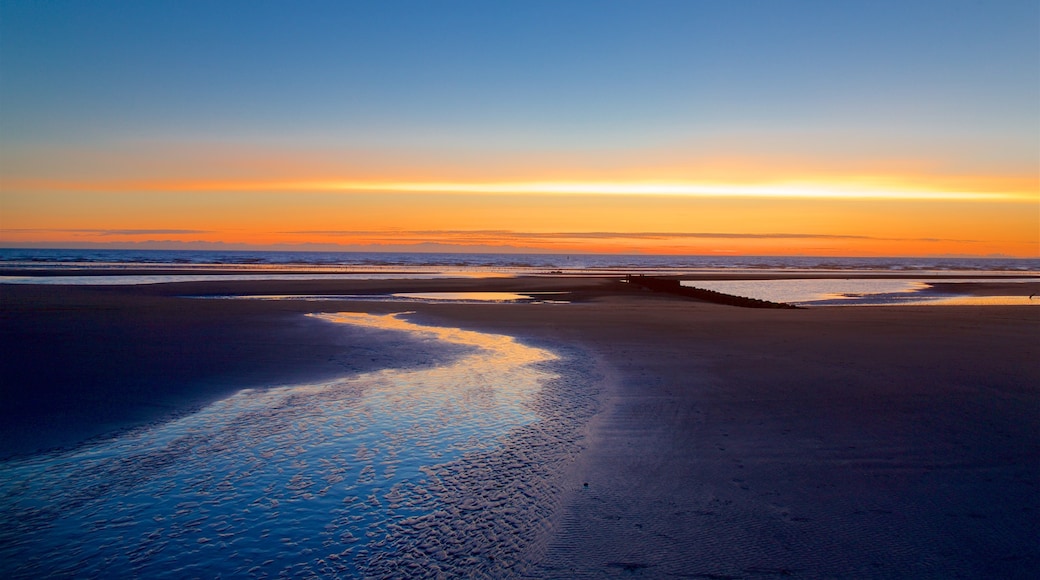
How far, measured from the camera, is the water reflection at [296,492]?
511cm

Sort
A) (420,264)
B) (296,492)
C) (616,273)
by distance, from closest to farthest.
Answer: (296,492) < (616,273) < (420,264)

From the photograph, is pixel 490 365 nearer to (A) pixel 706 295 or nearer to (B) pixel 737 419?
(B) pixel 737 419

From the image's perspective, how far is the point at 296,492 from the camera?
6.46 m

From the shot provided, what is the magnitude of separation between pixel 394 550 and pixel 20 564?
8.97 feet

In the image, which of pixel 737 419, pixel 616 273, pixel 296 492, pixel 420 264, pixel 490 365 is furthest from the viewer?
pixel 420 264

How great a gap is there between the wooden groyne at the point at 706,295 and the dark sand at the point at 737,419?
6.86 m

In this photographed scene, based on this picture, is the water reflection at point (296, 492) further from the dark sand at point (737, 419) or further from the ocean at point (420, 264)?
the ocean at point (420, 264)

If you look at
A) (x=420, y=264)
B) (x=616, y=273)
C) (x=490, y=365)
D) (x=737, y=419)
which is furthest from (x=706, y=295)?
(x=420, y=264)

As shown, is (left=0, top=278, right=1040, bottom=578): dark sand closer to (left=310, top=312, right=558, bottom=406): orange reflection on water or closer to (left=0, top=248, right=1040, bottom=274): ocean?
(left=310, top=312, right=558, bottom=406): orange reflection on water

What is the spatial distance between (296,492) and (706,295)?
30.7m

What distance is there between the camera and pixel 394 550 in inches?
207

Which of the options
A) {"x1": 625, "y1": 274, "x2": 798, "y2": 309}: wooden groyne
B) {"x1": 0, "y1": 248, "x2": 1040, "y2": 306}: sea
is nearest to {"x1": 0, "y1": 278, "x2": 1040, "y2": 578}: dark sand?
{"x1": 625, "y1": 274, "x2": 798, "y2": 309}: wooden groyne

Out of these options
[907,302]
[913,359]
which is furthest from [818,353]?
[907,302]

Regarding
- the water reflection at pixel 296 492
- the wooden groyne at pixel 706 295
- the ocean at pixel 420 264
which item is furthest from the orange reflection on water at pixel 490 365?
the ocean at pixel 420 264
